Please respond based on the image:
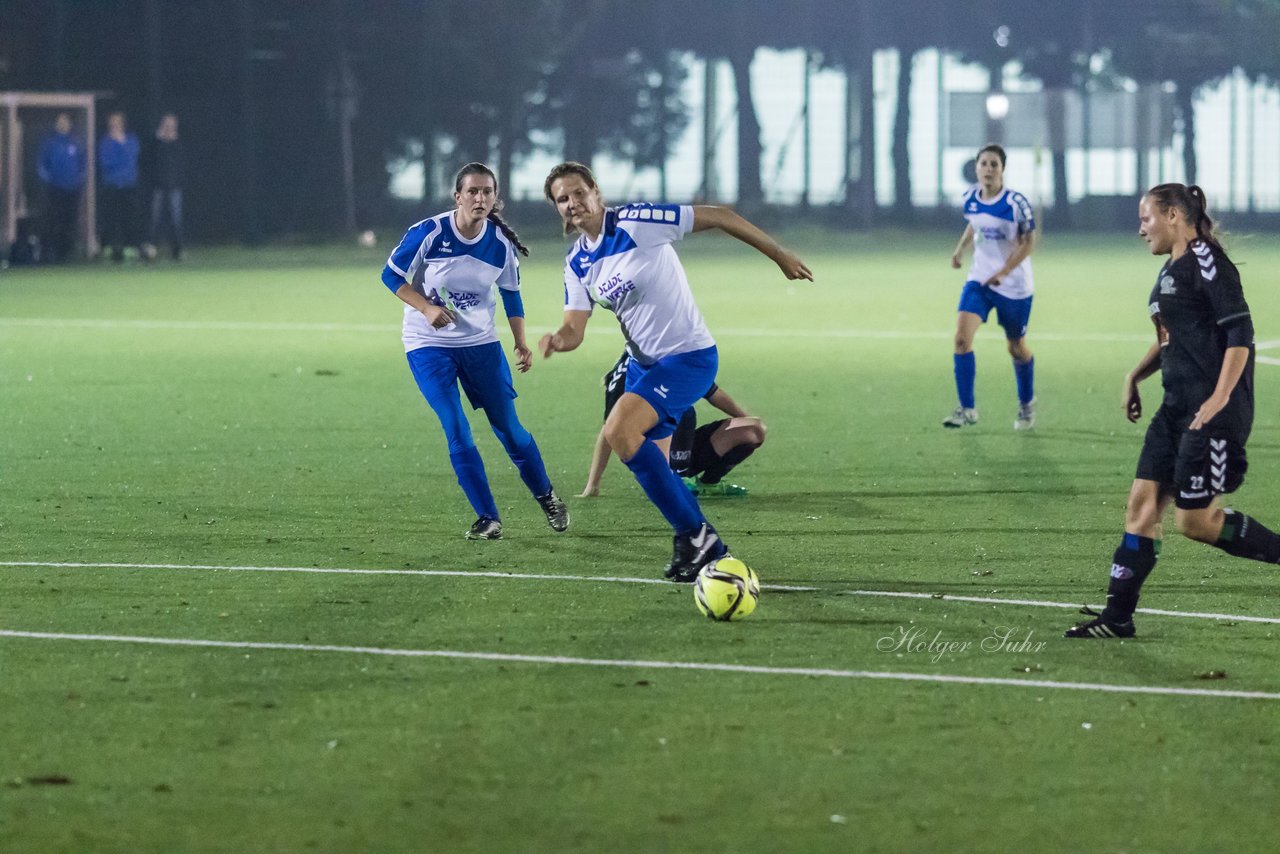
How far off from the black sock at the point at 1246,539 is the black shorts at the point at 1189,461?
31cm

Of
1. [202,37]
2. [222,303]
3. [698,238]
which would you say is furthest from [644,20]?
[222,303]

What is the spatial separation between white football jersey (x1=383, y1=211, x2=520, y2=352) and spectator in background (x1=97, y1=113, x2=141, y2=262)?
25016mm

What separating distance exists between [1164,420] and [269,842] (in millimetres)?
3742

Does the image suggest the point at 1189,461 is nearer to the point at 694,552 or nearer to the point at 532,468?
the point at 694,552

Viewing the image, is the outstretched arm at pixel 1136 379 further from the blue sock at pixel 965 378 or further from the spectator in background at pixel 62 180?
the spectator in background at pixel 62 180

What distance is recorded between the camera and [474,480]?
32.8ft

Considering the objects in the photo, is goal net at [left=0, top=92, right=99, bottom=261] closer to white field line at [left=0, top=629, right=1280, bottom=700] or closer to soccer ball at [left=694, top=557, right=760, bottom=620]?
white field line at [left=0, top=629, right=1280, bottom=700]

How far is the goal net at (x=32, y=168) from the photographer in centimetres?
3431

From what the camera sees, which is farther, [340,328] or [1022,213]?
[340,328]

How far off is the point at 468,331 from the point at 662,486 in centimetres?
191

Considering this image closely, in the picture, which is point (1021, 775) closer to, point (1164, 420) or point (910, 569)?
point (1164, 420)

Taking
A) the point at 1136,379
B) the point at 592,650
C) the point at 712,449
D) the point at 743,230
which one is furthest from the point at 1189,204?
the point at 712,449

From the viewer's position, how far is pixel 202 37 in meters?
38.9

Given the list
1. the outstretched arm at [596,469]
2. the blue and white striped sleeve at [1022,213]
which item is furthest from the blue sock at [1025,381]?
the outstretched arm at [596,469]
